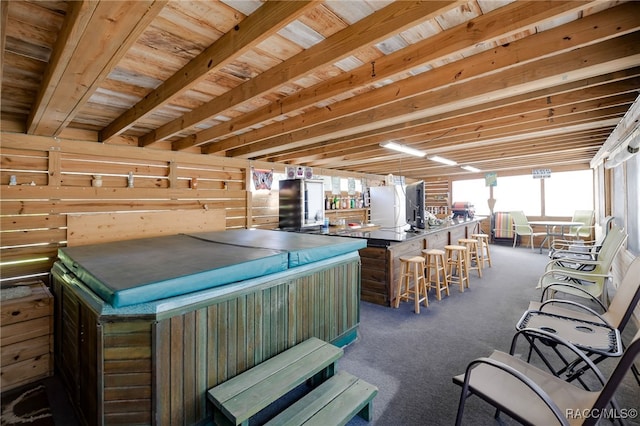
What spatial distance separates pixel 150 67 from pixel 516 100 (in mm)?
3818

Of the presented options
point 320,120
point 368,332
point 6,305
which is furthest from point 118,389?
point 320,120

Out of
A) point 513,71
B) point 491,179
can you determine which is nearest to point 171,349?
point 513,71

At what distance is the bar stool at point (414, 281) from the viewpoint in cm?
403

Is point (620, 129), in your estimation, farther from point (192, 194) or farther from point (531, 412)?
point (192, 194)

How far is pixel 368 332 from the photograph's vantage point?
3457 millimetres

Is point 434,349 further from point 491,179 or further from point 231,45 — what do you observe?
point 491,179

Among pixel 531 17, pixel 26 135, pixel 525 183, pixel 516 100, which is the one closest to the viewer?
pixel 531 17

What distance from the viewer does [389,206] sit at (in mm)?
7129

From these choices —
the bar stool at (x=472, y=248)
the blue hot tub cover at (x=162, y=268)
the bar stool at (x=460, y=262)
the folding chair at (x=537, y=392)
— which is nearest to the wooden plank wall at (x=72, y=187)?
the blue hot tub cover at (x=162, y=268)

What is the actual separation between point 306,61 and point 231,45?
570 millimetres

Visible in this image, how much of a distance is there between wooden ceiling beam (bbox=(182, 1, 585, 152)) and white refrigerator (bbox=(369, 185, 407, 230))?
445 cm

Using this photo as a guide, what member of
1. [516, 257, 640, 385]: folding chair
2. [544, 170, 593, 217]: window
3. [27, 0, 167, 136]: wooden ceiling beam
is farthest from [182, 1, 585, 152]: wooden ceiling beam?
[544, 170, 593, 217]: window

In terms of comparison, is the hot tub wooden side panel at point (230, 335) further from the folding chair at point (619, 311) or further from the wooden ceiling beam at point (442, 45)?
the wooden ceiling beam at point (442, 45)

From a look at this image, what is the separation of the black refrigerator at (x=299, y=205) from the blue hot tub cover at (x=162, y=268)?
3.37m
